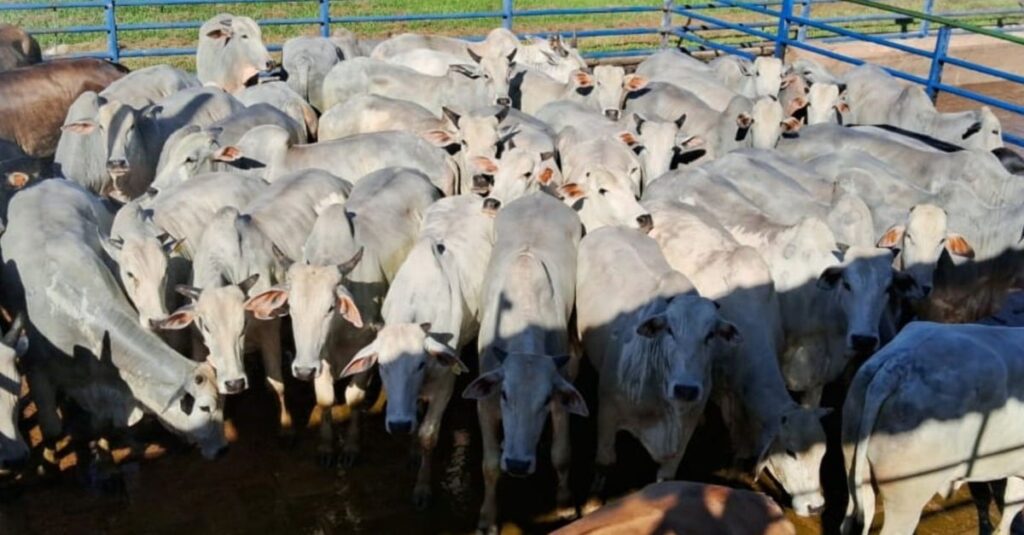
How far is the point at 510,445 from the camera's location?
228 inches

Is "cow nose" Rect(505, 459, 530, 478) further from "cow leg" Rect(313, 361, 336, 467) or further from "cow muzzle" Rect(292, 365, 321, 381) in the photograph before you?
"cow leg" Rect(313, 361, 336, 467)

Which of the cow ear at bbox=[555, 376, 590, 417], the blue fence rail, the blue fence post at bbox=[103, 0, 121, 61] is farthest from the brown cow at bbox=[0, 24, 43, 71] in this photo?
the cow ear at bbox=[555, 376, 590, 417]

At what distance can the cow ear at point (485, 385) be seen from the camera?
19.4 ft

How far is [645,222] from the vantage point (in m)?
7.77

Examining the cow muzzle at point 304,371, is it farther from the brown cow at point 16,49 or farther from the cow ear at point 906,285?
the brown cow at point 16,49

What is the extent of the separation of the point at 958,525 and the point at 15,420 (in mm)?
5725

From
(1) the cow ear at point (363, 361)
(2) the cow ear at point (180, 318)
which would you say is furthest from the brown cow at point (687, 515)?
(2) the cow ear at point (180, 318)

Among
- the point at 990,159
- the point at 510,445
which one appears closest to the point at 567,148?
the point at 990,159

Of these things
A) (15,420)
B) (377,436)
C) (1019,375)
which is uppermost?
(1019,375)

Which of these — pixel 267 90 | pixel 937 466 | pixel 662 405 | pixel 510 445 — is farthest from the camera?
pixel 267 90

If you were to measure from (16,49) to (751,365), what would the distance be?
9.91 metres

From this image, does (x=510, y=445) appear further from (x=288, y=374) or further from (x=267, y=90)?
(x=267, y=90)

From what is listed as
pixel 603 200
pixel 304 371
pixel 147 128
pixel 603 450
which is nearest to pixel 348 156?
pixel 147 128

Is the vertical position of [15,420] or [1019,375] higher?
[1019,375]
